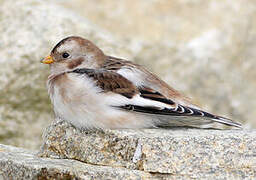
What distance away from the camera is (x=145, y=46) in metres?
10.8

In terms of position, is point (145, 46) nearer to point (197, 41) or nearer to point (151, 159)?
point (197, 41)

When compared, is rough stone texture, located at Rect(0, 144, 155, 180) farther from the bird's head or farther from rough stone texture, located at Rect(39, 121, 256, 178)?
the bird's head

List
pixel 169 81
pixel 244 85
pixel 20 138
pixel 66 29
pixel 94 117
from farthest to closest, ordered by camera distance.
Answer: pixel 244 85 → pixel 169 81 → pixel 66 29 → pixel 20 138 → pixel 94 117

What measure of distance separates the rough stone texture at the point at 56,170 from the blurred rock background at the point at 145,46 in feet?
10.3

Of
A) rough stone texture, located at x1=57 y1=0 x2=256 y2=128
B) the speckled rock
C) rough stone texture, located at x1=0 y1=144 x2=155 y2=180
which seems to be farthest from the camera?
rough stone texture, located at x1=57 y1=0 x2=256 y2=128

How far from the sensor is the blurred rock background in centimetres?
879

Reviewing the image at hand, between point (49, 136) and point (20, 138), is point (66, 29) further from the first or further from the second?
point (49, 136)

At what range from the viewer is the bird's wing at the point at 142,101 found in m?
5.75

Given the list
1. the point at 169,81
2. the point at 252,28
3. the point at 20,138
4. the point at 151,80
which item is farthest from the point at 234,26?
the point at 151,80

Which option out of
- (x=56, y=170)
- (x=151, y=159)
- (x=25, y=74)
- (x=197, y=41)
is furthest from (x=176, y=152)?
(x=197, y=41)

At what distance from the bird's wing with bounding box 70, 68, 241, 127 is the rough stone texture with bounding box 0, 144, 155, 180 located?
0.78 m

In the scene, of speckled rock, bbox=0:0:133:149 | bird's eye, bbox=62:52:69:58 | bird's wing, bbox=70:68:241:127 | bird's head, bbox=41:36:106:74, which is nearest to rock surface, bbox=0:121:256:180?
bird's wing, bbox=70:68:241:127

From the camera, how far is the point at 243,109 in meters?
10.7

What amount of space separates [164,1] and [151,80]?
19.3 feet
